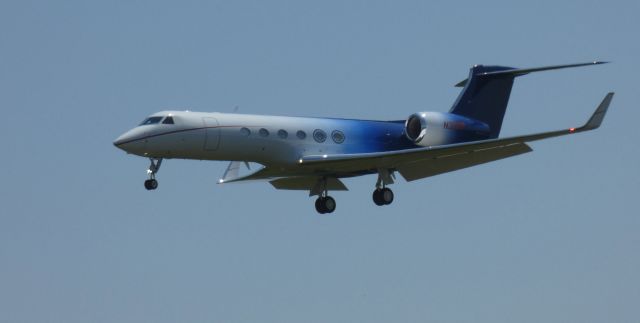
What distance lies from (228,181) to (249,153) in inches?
192

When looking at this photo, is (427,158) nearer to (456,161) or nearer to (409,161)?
(409,161)

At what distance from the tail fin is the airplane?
32 millimetres

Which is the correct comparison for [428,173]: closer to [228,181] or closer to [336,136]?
Answer: [336,136]

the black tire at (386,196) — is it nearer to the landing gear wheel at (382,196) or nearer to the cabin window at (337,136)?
the landing gear wheel at (382,196)

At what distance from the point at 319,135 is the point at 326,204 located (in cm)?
259

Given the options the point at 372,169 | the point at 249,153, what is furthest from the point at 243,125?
the point at 372,169

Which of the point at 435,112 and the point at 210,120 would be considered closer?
the point at 210,120

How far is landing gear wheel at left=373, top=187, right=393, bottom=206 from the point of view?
146 feet

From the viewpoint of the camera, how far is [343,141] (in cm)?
4469

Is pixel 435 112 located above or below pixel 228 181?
above

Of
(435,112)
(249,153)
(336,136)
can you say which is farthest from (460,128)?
(249,153)

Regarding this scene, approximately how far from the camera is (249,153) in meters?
42.9

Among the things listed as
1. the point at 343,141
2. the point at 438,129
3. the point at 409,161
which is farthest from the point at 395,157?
the point at 438,129

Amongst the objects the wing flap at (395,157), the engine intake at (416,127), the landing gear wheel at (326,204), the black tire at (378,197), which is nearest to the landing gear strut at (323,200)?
the landing gear wheel at (326,204)
